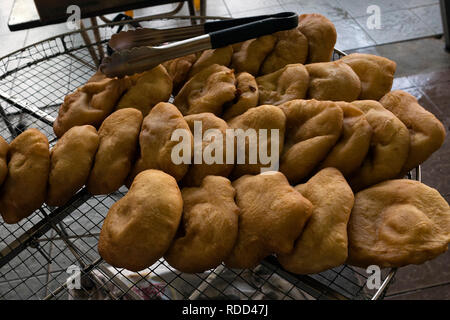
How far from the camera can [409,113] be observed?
3.07 ft

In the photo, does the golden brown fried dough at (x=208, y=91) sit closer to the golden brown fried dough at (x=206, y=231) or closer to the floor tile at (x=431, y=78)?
the golden brown fried dough at (x=206, y=231)

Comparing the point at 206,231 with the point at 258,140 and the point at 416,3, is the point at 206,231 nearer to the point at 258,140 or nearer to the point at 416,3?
the point at 258,140

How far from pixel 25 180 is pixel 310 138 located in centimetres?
69

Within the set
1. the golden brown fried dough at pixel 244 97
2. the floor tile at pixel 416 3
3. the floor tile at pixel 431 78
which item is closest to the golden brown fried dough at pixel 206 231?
the golden brown fried dough at pixel 244 97

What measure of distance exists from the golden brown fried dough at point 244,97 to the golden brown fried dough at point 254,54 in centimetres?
11

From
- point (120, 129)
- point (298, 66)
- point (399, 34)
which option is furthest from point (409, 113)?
point (399, 34)

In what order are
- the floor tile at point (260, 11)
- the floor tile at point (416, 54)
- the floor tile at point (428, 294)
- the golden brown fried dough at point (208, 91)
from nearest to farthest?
the golden brown fried dough at point (208, 91)
the floor tile at point (428, 294)
the floor tile at point (416, 54)
the floor tile at point (260, 11)

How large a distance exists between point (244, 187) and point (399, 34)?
273cm

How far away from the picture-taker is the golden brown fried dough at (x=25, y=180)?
0.90 m

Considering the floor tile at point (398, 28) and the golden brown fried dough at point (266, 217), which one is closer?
the golden brown fried dough at point (266, 217)

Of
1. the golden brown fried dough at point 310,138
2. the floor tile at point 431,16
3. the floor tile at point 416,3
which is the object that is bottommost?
the floor tile at point 431,16

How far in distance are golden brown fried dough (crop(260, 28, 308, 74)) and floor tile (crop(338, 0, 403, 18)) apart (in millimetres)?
2428

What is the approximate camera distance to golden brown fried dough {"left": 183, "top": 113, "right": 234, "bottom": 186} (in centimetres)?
86
